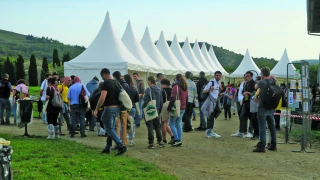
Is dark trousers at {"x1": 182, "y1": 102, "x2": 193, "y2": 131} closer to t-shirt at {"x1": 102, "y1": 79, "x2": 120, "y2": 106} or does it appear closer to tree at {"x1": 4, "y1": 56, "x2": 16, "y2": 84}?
t-shirt at {"x1": 102, "y1": 79, "x2": 120, "y2": 106}

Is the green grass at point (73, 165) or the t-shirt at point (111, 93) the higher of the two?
the t-shirt at point (111, 93)

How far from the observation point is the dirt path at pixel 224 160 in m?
8.22

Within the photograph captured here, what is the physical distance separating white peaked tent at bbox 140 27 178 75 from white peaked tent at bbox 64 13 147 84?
21.1ft

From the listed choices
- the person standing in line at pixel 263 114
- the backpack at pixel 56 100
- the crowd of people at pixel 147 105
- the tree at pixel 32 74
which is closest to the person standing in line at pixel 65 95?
the crowd of people at pixel 147 105

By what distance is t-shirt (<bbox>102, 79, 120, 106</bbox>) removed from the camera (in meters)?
9.86

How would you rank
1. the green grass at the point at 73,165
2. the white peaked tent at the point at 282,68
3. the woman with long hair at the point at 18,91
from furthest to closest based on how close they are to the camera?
the white peaked tent at the point at 282,68, the woman with long hair at the point at 18,91, the green grass at the point at 73,165

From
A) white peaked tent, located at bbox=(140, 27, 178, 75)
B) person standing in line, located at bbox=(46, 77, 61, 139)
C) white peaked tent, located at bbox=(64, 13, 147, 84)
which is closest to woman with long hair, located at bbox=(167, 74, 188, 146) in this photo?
person standing in line, located at bbox=(46, 77, 61, 139)

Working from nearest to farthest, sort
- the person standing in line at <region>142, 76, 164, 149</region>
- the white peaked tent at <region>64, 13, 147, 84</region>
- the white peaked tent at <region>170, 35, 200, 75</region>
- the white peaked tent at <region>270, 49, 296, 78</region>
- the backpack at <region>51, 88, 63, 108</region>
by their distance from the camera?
the person standing in line at <region>142, 76, 164, 149</region> < the backpack at <region>51, 88, 63, 108</region> < the white peaked tent at <region>64, 13, 147, 84</region> < the white peaked tent at <region>170, 35, 200, 75</region> < the white peaked tent at <region>270, 49, 296, 78</region>

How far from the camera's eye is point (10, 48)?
6855 inches

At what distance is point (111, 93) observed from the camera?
9875mm

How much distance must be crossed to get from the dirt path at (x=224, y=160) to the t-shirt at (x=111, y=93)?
1176 millimetres

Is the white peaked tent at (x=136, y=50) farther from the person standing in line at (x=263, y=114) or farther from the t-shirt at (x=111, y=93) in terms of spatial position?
the t-shirt at (x=111, y=93)

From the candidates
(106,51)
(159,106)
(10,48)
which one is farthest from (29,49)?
(159,106)

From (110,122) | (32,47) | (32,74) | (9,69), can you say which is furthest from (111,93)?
(32,47)
